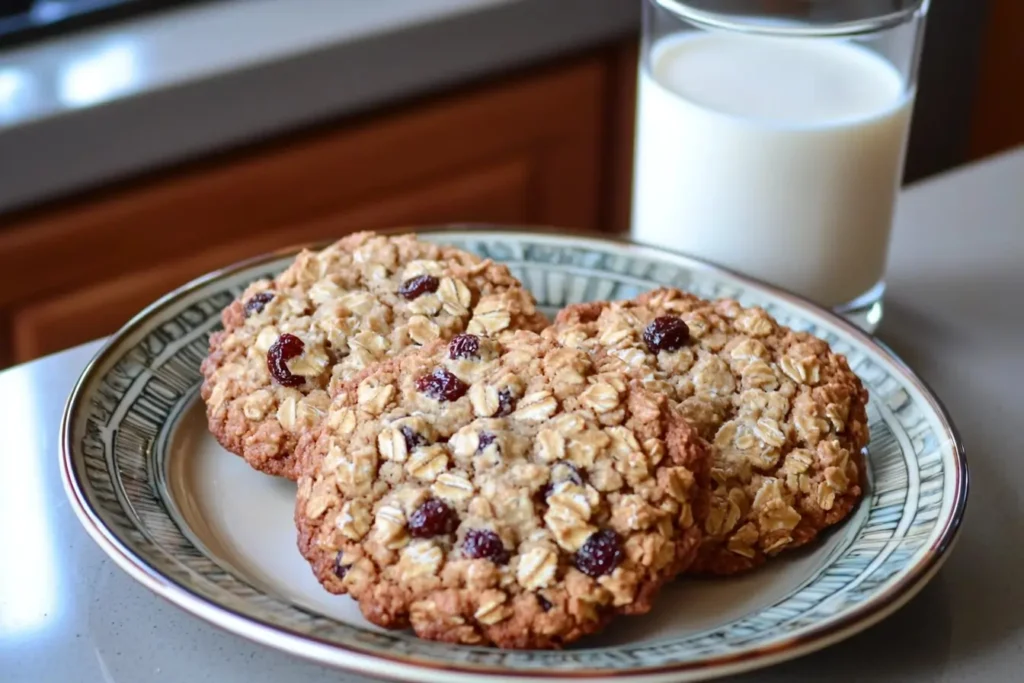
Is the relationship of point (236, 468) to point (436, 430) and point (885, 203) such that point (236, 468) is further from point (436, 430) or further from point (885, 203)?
point (885, 203)

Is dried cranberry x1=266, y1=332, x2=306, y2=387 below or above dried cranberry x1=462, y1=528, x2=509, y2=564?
below

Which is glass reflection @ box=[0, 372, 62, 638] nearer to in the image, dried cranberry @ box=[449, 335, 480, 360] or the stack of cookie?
the stack of cookie

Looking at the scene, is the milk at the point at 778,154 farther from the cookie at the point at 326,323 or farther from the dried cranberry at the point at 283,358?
the dried cranberry at the point at 283,358

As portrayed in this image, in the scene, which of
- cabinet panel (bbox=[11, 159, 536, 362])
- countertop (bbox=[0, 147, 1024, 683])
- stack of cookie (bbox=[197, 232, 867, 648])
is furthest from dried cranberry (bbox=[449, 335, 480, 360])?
cabinet panel (bbox=[11, 159, 536, 362])

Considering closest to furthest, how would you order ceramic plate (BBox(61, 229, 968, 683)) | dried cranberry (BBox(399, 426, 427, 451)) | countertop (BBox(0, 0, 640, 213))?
1. ceramic plate (BBox(61, 229, 968, 683))
2. dried cranberry (BBox(399, 426, 427, 451))
3. countertop (BBox(0, 0, 640, 213))

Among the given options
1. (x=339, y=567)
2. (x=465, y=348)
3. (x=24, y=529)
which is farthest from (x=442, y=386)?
(x=24, y=529)

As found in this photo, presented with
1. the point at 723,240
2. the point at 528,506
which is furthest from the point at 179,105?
the point at 528,506
